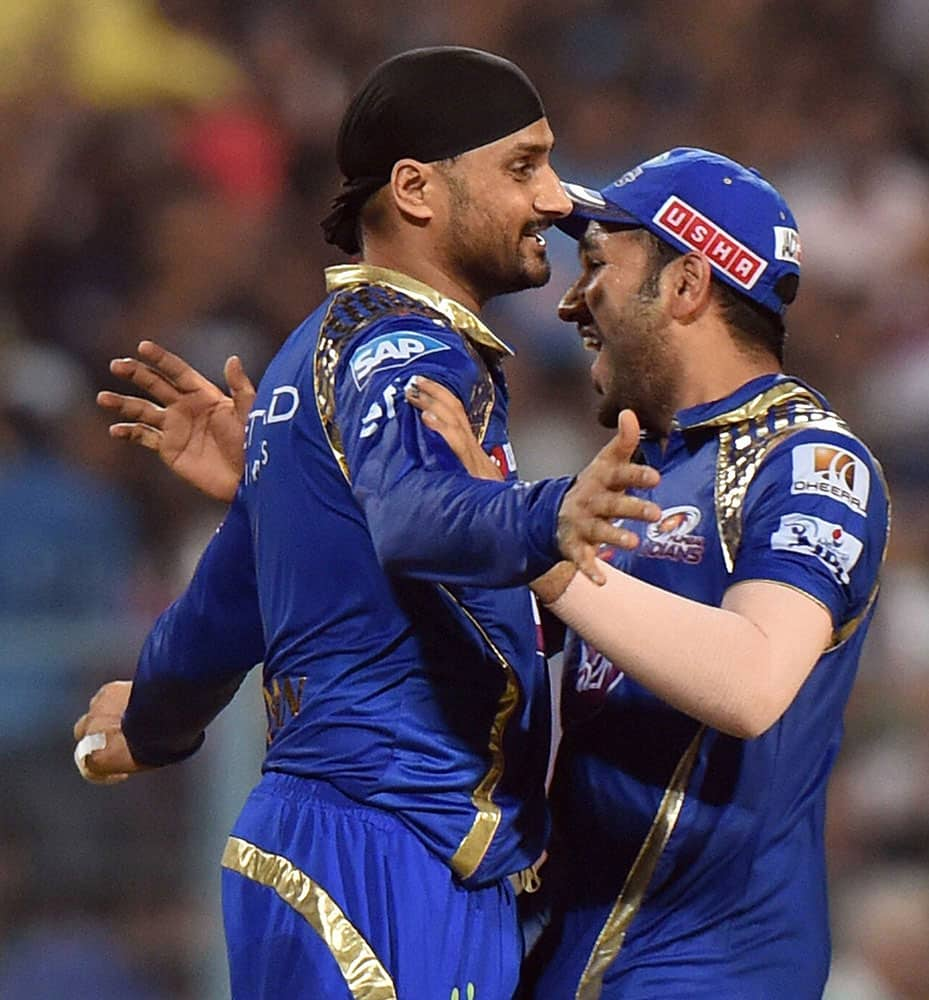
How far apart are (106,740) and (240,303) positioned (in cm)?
345

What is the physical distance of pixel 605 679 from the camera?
319 centimetres

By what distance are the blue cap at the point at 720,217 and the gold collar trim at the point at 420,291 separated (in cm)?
52

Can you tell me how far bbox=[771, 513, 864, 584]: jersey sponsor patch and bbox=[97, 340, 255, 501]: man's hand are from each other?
1066 mm

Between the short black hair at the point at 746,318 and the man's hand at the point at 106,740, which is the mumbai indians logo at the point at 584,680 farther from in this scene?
the man's hand at the point at 106,740

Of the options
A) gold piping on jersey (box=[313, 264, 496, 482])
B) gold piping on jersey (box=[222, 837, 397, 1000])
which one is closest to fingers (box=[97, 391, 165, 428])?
gold piping on jersey (box=[313, 264, 496, 482])

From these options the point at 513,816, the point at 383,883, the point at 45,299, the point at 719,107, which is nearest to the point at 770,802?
the point at 513,816

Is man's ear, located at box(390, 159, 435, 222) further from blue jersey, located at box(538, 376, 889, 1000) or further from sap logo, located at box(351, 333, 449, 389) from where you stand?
blue jersey, located at box(538, 376, 889, 1000)

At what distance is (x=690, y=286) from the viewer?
3398 mm

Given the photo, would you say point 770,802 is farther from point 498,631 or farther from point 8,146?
point 8,146

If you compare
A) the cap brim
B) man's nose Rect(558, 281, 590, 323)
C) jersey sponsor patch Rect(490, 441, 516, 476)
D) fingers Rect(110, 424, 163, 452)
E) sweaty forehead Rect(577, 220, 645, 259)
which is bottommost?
fingers Rect(110, 424, 163, 452)

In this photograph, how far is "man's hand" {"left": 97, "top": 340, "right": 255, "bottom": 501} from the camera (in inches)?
140

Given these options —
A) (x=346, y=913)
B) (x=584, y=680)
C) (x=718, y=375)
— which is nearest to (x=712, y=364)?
(x=718, y=375)

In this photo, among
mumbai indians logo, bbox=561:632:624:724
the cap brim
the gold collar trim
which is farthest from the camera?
the cap brim

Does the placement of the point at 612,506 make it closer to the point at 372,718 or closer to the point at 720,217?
the point at 372,718
